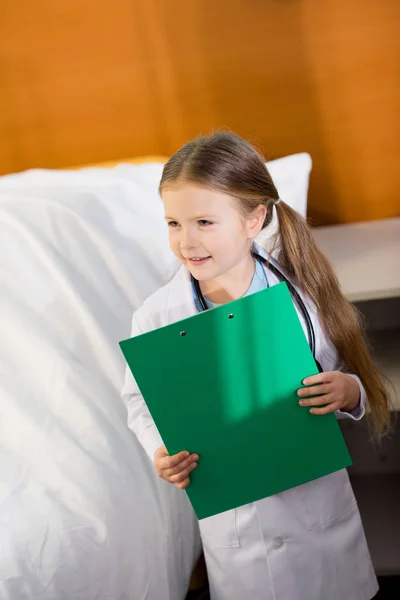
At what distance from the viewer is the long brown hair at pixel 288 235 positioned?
2.60 feet

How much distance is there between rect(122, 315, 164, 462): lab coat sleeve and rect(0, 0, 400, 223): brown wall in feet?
Answer: 3.09

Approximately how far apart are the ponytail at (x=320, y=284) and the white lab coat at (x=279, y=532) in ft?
0.05

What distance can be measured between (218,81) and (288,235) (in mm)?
919

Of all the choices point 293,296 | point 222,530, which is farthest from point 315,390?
point 222,530

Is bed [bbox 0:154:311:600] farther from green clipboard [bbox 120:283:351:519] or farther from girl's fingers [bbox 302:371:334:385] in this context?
girl's fingers [bbox 302:371:334:385]

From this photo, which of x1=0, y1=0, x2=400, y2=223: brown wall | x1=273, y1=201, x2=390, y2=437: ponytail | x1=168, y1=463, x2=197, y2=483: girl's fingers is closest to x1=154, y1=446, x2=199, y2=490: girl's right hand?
x1=168, y1=463, x2=197, y2=483: girl's fingers

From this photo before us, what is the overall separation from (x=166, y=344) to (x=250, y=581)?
0.34 metres

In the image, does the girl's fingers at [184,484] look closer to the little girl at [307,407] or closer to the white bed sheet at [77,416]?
the little girl at [307,407]

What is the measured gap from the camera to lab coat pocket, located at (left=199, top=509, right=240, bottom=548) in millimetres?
888

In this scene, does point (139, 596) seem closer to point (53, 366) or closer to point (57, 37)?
point (53, 366)

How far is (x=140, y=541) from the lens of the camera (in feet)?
3.13

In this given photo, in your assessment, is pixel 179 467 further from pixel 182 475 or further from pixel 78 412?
pixel 78 412

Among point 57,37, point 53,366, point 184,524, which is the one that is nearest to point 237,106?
point 57,37

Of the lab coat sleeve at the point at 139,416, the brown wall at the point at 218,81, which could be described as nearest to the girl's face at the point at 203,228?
the lab coat sleeve at the point at 139,416
